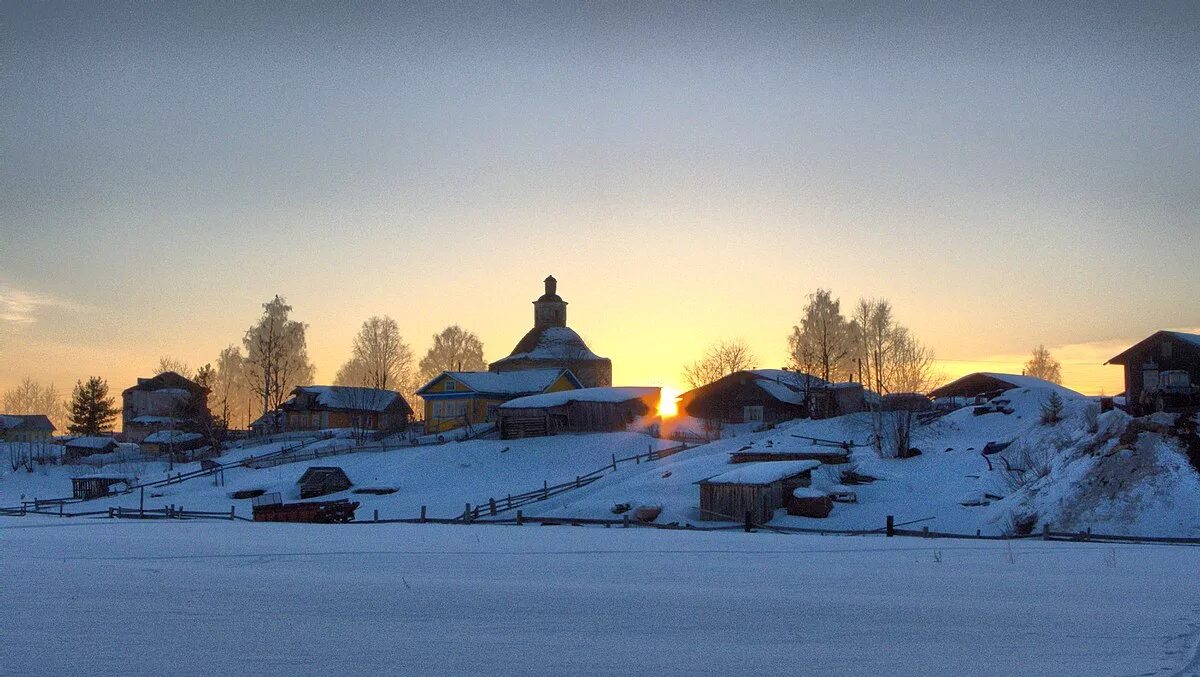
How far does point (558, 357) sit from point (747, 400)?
63.8ft

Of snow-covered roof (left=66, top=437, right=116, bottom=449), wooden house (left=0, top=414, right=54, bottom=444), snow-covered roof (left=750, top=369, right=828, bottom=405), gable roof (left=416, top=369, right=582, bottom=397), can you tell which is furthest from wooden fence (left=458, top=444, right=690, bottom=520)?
wooden house (left=0, top=414, right=54, bottom=444)

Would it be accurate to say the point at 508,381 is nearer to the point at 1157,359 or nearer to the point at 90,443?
the point at 90,443

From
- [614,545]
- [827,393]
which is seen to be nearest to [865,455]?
[827,393]

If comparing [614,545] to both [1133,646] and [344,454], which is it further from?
[344,454]

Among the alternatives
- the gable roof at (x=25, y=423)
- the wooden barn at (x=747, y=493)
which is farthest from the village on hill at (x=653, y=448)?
the gable roof at (x=25, y=423)

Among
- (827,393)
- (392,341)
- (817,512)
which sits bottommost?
(817,512)

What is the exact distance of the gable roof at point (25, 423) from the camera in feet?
371

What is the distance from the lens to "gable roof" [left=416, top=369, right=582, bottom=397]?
3068 inches

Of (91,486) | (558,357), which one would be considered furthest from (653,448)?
(91,486)

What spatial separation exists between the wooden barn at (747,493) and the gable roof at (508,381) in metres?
35.9

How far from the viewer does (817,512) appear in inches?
1649

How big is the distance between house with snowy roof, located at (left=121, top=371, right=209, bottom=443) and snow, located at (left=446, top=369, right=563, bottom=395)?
27794mm

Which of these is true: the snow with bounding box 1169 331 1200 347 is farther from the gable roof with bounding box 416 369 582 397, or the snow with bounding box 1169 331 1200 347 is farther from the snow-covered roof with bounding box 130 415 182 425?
the snow-covered roof with bounding box 130 415 182 425

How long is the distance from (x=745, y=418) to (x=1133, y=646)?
63193mm
